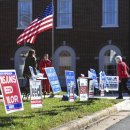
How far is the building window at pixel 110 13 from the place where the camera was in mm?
33500

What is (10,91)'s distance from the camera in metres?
10.6

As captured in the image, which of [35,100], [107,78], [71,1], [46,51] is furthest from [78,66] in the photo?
[35,100]

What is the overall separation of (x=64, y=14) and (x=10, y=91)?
23940mm

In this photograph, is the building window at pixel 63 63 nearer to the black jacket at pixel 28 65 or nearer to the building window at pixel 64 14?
the building window at pixel 64 14

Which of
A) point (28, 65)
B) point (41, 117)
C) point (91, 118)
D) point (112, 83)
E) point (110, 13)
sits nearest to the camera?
point (41, 117)

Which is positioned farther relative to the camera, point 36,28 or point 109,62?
point 109,62

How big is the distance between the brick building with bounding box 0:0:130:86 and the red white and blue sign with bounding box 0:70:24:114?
22430mm

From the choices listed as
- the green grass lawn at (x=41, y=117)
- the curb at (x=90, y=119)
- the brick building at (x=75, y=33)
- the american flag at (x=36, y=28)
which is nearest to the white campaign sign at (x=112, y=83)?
the american flag at (x=36, y=28)

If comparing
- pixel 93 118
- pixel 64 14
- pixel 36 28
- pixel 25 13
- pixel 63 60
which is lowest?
pixel 93 118

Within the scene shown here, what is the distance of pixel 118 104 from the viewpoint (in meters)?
16.5

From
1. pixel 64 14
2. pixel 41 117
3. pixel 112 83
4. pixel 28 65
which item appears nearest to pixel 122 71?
pixel 112 83

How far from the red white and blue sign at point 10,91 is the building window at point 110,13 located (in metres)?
23.3

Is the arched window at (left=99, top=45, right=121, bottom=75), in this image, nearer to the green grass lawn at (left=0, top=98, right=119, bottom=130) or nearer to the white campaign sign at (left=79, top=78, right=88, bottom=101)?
the white campaign sign at (left=79, top=78, right=88, bottom=101)

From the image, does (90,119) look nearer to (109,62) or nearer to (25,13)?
(109,62)
